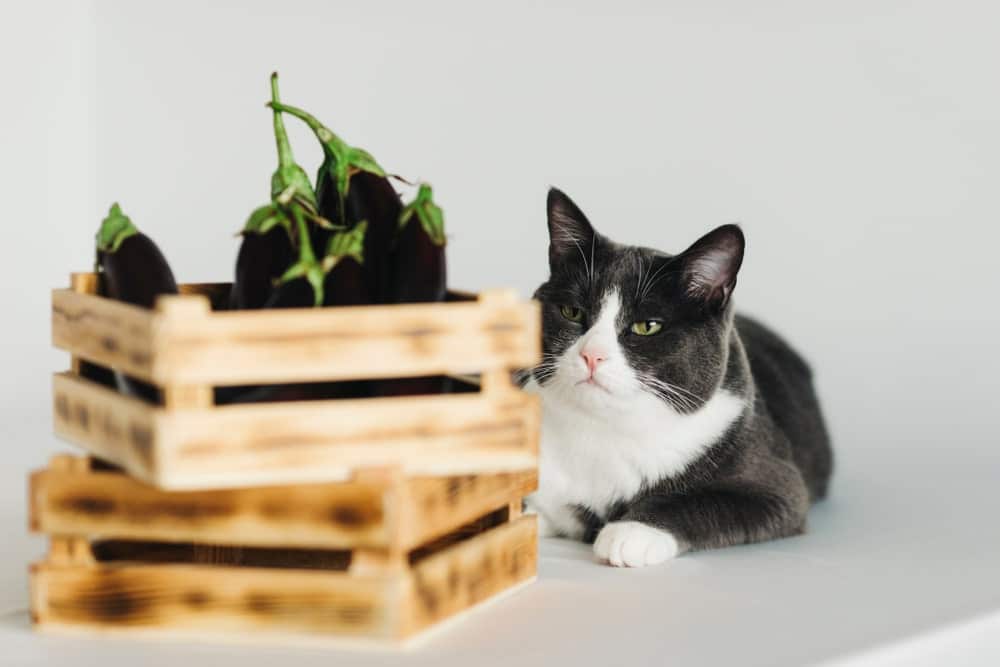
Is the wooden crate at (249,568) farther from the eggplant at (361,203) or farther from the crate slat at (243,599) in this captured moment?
the eggplant at (361,203)

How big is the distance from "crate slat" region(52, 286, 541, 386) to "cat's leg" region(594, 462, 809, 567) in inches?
18.6

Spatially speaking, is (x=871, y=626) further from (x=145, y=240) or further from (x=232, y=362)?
(x=145, y=240)

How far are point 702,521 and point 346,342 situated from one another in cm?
78

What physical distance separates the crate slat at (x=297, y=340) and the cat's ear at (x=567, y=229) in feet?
1.64

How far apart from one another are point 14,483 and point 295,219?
3.63 ft

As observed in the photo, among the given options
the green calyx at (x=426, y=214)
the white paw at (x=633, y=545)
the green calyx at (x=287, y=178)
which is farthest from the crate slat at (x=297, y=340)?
the white paw at (x=633, y=545)

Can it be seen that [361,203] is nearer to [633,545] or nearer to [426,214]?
[426,214]

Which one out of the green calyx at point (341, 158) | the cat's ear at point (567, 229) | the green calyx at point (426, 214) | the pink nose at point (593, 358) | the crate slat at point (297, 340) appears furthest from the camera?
the cat's ear at point (567, 229)

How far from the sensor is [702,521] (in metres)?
1.94

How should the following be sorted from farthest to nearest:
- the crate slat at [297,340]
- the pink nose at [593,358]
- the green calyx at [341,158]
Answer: the pink nose at [593,358], the green calyx at [341,158], the crate slat at [297,340]

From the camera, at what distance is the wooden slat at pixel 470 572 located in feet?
4.77

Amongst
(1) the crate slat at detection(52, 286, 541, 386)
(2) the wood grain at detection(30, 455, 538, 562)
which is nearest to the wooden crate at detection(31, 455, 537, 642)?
(2) the wood grain at detection(30, 455, 538, 562)

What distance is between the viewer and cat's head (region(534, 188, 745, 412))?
1862mm

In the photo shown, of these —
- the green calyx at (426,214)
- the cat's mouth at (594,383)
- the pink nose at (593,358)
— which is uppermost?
the green calyx at (426,214)
